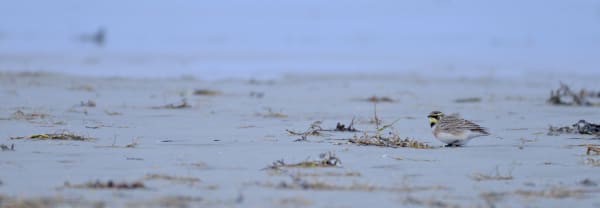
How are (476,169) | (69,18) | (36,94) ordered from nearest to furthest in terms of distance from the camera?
(476,169), (36,94), (69,18)

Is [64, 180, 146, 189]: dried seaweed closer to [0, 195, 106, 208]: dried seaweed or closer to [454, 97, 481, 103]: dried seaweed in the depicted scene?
[0, 195, 106, 208]: dried seaweed

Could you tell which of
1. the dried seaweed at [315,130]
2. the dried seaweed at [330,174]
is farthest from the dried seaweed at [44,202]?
the dried seaweed at [315,130]

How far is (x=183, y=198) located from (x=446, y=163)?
2.53 meters

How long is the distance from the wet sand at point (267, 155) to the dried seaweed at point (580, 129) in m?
0.16

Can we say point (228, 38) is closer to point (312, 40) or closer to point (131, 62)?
point (312, 40)

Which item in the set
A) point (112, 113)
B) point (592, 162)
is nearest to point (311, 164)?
point (592, 162)

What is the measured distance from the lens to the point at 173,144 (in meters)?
9.07

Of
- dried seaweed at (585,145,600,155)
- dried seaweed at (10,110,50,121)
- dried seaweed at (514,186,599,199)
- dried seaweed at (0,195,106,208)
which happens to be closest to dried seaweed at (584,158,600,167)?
dried seaweed at (585,145,600,155)

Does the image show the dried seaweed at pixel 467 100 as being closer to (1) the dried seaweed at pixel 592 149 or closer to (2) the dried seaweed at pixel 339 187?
(1) the dried seaweed at pixel 592 149

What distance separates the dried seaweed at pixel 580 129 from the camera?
33.3ft

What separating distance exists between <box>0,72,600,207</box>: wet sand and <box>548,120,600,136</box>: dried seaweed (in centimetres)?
16

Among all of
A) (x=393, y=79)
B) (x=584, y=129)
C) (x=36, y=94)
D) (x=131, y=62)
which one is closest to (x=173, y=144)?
(x=584, y=129)

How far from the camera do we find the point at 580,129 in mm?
10289

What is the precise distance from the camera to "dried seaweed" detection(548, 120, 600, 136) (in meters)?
10.2
